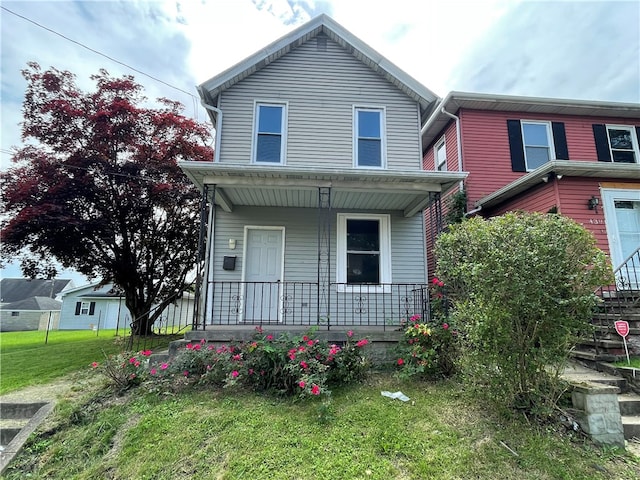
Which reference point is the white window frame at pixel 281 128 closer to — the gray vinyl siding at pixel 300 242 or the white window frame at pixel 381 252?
the gray vinyl siding at pixel 300 242

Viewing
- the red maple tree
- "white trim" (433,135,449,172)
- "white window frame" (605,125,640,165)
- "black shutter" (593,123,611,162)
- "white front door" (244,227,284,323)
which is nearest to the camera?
"white front door" (244,227,284,323)

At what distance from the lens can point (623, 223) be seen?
6758 mm

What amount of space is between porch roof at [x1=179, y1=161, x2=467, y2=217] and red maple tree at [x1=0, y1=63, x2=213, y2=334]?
3611 millimetres

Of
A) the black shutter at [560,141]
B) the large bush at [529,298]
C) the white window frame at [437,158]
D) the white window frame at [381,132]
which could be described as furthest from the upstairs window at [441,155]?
the large bush at [529,298]

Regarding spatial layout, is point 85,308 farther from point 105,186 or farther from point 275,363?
point 275,363

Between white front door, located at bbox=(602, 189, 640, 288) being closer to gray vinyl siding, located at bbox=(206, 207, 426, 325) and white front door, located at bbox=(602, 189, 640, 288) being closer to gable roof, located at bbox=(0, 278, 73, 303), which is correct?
gray vinyl siding, located at bbox=(206, 207, 426, 325)

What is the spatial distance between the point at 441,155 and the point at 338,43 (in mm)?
4952

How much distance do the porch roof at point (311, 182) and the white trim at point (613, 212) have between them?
352 cm

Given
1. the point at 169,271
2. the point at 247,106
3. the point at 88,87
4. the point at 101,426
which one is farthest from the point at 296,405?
the point at 88,87

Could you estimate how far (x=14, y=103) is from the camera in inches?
336

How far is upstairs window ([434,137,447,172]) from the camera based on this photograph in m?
10.3

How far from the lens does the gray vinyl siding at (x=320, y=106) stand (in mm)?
7328

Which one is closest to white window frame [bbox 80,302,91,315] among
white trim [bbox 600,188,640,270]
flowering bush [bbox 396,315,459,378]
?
flowering bush [bbox 396,315,459,378]

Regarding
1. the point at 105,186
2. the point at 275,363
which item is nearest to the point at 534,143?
the point at 275,363
